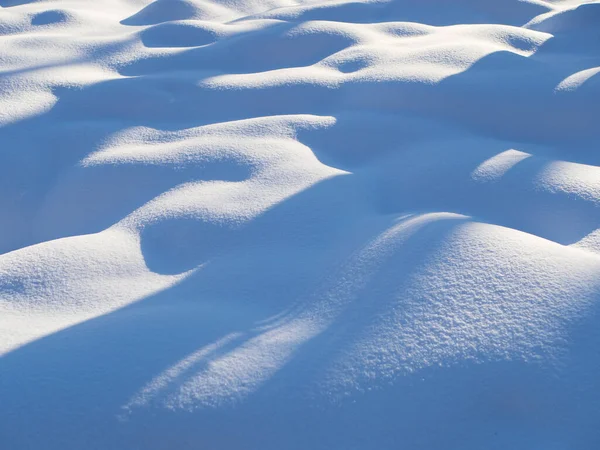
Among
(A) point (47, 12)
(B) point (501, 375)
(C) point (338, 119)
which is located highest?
(A) point (47, 12)

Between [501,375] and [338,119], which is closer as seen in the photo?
[501,375]

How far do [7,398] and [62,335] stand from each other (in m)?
0.17

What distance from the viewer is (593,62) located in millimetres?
2557

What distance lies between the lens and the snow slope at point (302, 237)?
1.11 metres

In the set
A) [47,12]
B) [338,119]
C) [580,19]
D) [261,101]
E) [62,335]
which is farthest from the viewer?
[47,12]

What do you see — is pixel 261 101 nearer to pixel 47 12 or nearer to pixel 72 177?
pixel 72 177

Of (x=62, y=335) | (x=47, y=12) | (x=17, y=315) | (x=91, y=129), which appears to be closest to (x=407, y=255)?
(x=62, y=335)

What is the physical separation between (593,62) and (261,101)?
135 centimetres

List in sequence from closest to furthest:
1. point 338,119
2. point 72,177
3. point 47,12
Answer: point 72,177 → point 338,119 → point 47,12

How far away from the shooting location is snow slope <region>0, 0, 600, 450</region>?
1108 mm

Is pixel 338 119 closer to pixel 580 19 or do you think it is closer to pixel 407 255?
pixel 407 255

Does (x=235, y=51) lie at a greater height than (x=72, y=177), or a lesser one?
greater

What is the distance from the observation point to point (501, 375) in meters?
1.13

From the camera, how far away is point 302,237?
1599 mm
